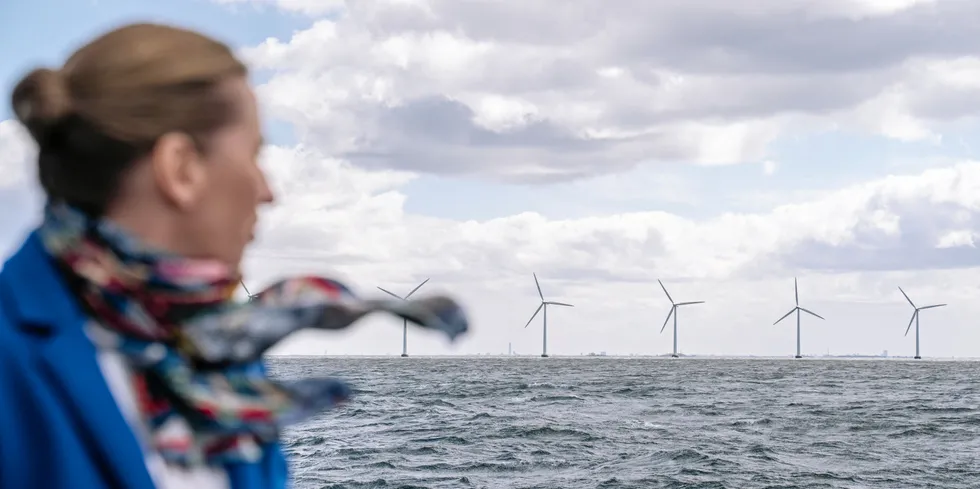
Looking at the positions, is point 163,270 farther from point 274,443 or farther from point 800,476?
point 800,476

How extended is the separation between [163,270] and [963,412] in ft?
192

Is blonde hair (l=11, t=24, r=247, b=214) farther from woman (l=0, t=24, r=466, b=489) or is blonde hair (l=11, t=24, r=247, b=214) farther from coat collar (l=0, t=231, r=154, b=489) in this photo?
coat collar (l=0, t=231, r=154, b=489)

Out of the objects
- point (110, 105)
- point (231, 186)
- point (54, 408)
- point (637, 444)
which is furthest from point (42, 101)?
point (637, 444)

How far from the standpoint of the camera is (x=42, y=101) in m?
1.21

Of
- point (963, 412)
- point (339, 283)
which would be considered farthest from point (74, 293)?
point (963, 412)

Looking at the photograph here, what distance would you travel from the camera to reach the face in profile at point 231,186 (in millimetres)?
1287

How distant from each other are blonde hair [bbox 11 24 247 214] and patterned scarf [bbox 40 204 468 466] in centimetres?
5

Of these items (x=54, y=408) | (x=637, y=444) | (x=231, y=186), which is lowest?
(x=637, y=444)

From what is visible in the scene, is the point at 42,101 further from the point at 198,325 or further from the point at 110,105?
the point at 198,325

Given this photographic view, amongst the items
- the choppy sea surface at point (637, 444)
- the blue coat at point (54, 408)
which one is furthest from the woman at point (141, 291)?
the choppy sea surface at point (637, 444)

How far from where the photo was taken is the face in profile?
1287mm

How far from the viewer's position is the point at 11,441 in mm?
1129

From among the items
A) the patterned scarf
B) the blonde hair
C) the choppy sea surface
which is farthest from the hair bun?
the choppy sea surface

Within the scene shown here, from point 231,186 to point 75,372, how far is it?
30 centimetres
